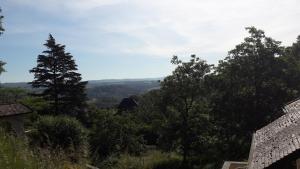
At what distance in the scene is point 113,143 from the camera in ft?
113

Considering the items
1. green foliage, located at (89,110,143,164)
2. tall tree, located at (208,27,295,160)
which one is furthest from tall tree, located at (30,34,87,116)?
tall tree, located at (208,27,295,160)

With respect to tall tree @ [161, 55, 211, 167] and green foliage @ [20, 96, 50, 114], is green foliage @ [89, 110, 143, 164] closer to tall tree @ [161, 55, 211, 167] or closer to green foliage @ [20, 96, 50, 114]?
tall tree @ [161, 55, 211, 167]

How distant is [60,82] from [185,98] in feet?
58.2

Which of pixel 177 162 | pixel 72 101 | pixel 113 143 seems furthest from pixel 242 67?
pixel 72 101

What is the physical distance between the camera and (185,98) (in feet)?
116

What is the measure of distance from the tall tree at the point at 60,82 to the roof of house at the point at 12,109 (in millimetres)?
14727

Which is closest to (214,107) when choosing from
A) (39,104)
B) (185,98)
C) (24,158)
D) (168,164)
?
(185,98)

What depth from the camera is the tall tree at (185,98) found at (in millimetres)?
34438

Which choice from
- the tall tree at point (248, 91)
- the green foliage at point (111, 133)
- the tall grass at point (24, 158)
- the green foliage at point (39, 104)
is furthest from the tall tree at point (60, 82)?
the tall grass at point (24, 158)

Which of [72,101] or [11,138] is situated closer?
[11,138]

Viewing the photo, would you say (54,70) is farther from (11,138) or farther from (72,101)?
(11,138)

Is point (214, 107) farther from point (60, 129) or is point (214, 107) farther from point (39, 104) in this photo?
point (39, 104)

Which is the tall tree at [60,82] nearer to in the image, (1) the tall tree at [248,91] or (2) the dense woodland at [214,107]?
(2) the dense woodland at [214,107]

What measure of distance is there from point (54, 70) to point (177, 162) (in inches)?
803
